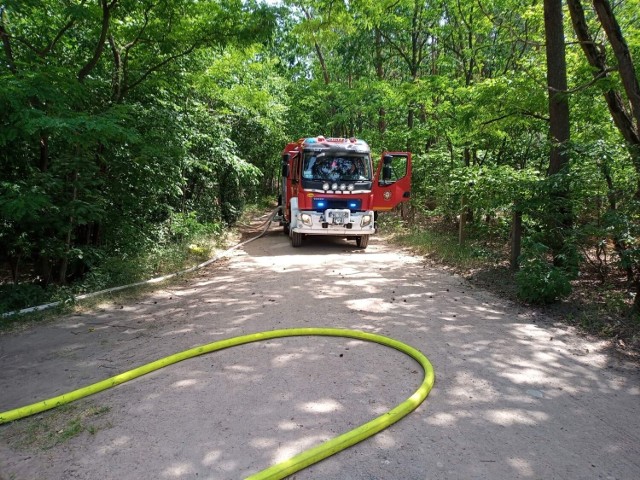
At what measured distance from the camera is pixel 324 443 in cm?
285

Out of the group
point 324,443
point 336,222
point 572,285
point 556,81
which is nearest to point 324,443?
point 324,443

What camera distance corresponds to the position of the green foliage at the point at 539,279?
5.86 metres

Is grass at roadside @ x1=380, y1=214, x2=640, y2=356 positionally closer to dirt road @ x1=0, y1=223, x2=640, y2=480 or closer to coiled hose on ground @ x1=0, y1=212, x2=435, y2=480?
dirt road @ x1=0, y1=223, x2=640, y2=480

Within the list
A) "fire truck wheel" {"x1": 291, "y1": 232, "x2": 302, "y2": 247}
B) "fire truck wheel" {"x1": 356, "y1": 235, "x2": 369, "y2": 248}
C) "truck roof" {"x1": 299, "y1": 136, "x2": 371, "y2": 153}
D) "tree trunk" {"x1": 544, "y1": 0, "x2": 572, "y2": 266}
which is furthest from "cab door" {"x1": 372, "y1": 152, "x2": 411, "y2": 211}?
"tree trunk" {"x1": 544, "y1": 0, "x2": 572, "y2": 266}

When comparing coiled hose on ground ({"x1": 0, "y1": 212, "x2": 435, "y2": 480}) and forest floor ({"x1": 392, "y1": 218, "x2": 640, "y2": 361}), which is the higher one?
forest floor ({"x1": 392, "y1": 218, "x2": 640, "y2": 361})

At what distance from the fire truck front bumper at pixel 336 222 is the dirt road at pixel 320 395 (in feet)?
16.5

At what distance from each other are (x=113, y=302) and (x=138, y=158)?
2.96m

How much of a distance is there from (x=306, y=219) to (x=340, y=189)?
122cm

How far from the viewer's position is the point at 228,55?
1158cm

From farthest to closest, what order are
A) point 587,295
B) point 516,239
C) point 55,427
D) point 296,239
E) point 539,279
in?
point 296,239 < point 516,239 < point 587,295 < point 539,279 < point 55,427

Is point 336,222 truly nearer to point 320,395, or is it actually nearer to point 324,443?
point 320,395

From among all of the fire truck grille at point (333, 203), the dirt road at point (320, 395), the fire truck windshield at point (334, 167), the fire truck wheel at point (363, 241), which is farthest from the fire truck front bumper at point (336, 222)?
the dirt road at point (320, 395)

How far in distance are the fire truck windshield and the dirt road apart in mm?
5566

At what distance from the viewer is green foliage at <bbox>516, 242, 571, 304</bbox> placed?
586 cm
